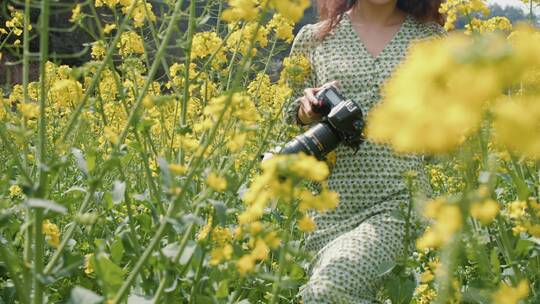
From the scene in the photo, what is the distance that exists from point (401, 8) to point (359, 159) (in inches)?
26.5

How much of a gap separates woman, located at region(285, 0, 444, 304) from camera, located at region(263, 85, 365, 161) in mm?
65

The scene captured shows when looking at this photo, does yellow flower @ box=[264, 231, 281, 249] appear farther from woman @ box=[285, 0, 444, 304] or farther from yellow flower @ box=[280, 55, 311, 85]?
yellow flower @ box=[280, 55, 311, 85]

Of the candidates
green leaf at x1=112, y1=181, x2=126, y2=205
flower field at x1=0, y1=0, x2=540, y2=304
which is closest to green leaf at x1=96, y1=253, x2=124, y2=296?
flower field at x1=0, y1=0, x2=540, y2=304

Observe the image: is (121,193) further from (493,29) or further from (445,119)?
(493,29)

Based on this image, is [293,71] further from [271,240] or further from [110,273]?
[271,240]

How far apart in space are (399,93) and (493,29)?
2.11m

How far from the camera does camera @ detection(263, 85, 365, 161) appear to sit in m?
2.29

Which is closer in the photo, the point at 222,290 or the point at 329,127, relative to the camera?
the point at 222,290

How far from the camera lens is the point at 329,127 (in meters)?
2.36

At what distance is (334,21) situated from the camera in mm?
2891

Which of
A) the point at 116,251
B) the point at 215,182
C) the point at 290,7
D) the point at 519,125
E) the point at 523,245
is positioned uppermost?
the point at 519,125

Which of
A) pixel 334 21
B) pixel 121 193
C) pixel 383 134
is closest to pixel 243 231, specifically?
pixel 121 193

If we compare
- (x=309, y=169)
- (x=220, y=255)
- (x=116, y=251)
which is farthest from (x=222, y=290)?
(x=309, y=169)

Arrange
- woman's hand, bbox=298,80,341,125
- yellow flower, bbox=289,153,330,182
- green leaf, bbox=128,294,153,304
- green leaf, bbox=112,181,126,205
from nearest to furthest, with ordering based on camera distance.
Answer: yellow flower, bbox=289,153,330,182
green leaf, bbox=112,181,126,205
green leaf, bbox=128,294,153,304
woman's hand, bbox=298,80,341,125
